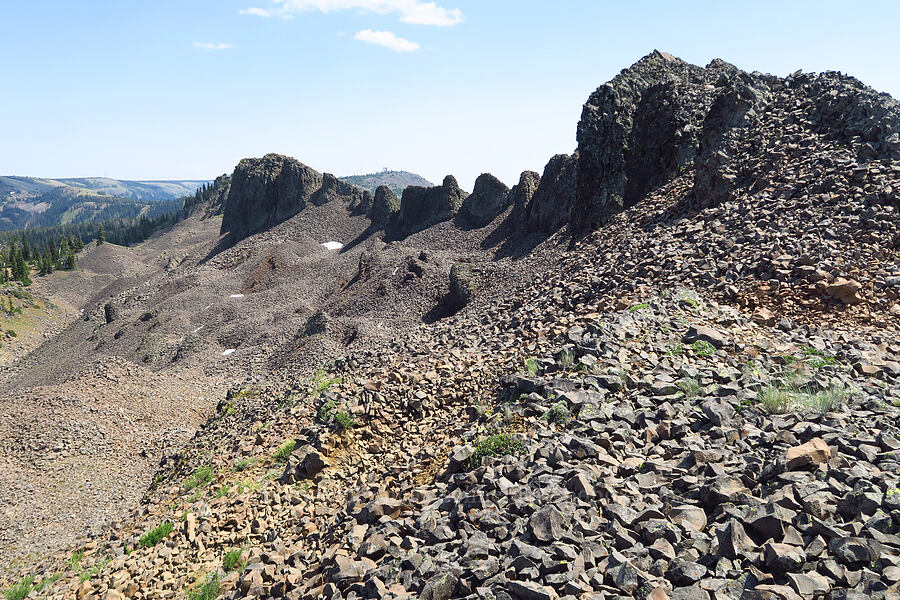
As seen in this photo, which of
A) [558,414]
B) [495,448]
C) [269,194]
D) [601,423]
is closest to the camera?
[601,423]

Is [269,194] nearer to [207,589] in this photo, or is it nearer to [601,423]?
[207,589]

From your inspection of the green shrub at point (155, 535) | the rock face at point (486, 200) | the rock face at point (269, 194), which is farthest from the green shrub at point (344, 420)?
the rock face at point (269, 194)

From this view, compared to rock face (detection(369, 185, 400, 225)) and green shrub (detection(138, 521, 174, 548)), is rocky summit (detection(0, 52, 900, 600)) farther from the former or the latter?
rock face (detection(369, 185, 400, 225))

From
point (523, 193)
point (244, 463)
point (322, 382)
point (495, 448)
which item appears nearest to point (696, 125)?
point (322, 382)

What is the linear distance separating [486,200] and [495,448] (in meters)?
54.8

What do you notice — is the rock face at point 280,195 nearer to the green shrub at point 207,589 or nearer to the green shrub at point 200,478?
the green shrub at point 200,478

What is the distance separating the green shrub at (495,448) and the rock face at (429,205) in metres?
59.0

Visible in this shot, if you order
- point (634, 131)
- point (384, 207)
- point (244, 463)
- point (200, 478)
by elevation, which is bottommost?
point (200, 478)

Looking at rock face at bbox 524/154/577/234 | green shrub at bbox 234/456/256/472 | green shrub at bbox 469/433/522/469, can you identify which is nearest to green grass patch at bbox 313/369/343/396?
green shrub at bbox 234/456/256/472

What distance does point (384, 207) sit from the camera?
3031 inches

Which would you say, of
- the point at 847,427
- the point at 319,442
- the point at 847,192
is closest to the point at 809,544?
the point at 847,427

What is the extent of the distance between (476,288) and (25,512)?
28.2 metres

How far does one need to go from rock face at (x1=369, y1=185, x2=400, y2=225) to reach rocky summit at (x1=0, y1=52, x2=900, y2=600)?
1675 inches

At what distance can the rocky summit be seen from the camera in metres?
6.34
